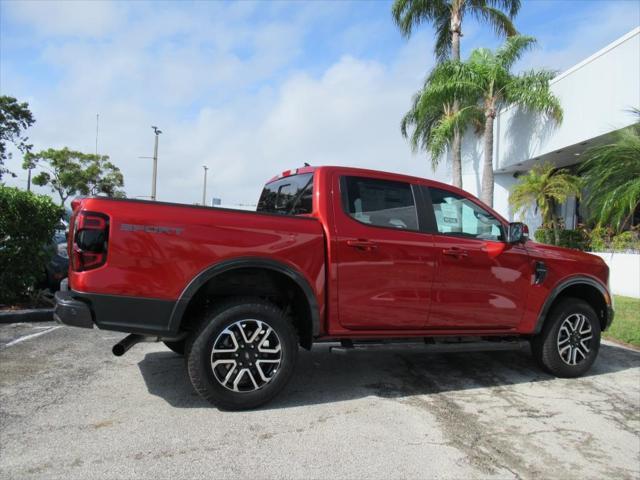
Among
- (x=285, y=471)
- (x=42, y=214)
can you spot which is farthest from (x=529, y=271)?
(x=42, y=214)

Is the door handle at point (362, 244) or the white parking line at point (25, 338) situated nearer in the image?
the door handle at point (362, 244)

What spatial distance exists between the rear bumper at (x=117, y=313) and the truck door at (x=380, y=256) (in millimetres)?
1378

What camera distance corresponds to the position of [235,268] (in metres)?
3.63

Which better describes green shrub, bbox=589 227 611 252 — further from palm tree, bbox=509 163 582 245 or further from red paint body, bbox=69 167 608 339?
red paint body, bbox=69 167 608 339

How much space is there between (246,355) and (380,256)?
52.6 inches

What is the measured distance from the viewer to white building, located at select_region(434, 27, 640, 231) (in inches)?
508

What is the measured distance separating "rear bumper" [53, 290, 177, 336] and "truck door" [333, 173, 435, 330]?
1378mm

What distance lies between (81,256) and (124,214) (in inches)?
16.4

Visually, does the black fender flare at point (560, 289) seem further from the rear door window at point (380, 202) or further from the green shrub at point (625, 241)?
the green shrub at point (625, 241)

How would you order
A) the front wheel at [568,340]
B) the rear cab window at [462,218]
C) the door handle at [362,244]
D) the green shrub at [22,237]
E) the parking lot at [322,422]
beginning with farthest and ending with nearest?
the green shrub at [22,237] → the front wheel at [568,340] → the rear cab window at [462,218] → the door handle at [362,244] → the parking lot at [322,422]

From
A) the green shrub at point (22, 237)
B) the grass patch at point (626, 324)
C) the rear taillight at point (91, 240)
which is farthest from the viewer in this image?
the grass patch at point (626, 324)

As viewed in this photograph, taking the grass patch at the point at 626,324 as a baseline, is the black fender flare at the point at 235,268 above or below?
above

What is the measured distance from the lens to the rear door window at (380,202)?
13.8 feet

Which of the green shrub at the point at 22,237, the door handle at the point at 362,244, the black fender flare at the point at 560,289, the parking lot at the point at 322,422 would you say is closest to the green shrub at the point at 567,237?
the black fender flare at the point at 560,289
